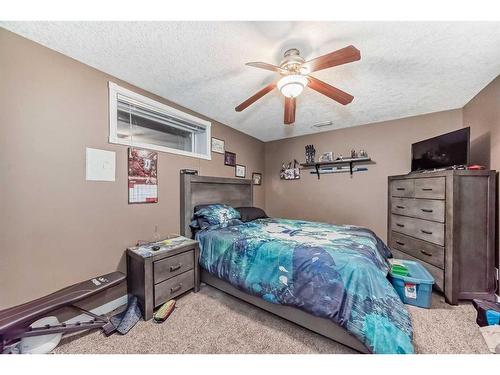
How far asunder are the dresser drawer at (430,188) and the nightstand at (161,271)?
2767 millimetres

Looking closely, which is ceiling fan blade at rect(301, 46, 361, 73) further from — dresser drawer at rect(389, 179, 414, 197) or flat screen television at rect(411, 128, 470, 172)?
dresser drawer at rect(389, 179, 414, 197)

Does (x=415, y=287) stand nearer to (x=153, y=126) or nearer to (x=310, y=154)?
(x=310, y=154)

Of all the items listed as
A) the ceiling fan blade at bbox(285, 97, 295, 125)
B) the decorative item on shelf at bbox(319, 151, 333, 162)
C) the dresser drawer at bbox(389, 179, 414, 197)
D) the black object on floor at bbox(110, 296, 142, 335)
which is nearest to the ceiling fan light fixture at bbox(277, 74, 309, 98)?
the ceiling fan blade at bbox(285, 97, 295, 125)

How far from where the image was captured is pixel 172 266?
1.92 meters

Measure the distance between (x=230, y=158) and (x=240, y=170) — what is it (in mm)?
372

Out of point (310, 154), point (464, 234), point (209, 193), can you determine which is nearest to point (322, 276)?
point (464, 234)

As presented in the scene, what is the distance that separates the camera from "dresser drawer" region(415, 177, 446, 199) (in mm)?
2059

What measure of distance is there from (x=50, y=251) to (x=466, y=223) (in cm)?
389

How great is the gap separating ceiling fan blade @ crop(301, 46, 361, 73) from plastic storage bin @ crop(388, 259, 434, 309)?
207cm

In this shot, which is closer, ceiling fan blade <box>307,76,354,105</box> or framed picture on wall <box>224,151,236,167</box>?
ceiling fan blade <box>307,76,354,105</box>

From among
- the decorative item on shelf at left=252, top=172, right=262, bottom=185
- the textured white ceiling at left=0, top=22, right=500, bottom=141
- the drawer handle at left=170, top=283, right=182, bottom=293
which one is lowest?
the drawer handle at left=170, top=283, right=182, bottom=293

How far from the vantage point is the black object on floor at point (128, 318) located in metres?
1.54
